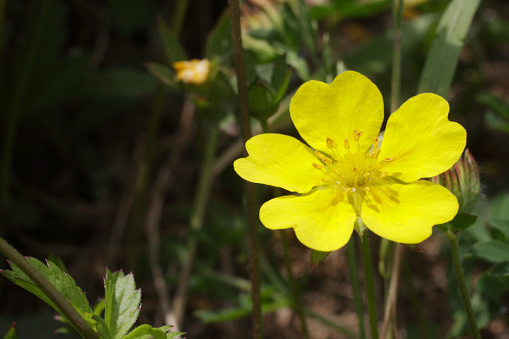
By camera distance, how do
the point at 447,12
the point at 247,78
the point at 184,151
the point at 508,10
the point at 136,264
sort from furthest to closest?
the point at 508,10, the point at 184,151, the point at 136,264, the point at 447,12, the point at 247,78

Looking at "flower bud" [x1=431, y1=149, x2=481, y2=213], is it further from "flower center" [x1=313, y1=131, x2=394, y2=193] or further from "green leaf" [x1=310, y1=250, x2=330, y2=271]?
"green leaf" [x1=310, y1=250, x2=330, y2=271]

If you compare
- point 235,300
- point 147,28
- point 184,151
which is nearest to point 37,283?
point 235,300

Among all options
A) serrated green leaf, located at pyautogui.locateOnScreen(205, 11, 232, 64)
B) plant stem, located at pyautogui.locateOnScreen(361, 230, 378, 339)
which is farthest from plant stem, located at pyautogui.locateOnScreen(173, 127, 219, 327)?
plant stem, located at pyautogui.locateOnScreen(361, 230, 378, 339)

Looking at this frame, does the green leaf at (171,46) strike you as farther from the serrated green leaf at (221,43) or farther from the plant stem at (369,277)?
the plant stem at (369,277)

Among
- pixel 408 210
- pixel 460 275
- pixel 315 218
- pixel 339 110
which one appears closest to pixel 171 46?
pixel 339 110

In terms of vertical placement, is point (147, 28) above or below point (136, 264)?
above

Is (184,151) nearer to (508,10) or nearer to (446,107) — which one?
(446,107)

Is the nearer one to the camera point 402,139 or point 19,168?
point 402,139

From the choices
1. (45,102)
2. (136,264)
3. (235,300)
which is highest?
(45,102)
